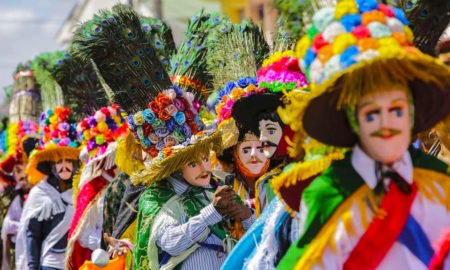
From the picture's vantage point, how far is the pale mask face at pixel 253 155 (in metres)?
7.04

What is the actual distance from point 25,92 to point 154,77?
20.4 feet

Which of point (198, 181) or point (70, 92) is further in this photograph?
point (70, 92)

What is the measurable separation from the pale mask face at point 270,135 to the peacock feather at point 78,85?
335 centimetres

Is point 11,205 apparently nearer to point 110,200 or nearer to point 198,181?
point 110,200

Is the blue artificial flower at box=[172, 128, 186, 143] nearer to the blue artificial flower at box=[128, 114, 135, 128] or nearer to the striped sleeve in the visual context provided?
the blue artificial flower at box=[128, 114, 135, 128]

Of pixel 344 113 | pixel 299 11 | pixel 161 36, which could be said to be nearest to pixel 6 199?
pixel 161 36

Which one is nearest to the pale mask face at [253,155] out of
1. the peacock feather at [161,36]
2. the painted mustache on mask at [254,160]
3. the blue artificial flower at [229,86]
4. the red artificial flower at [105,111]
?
the painted mustache on mask at [254,160]

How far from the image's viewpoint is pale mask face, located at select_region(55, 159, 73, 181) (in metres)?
9.82

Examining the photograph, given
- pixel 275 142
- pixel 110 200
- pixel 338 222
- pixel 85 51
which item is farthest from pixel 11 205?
pixel 338 222

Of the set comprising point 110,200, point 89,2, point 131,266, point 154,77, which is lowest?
point 131,266

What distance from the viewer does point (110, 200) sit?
8.09 meters

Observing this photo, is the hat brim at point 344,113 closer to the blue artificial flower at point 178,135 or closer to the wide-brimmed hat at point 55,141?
the blue artificial flower at point 178,135

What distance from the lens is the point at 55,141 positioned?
9797 millimetres

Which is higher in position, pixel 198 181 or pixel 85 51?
pixel 85 51
